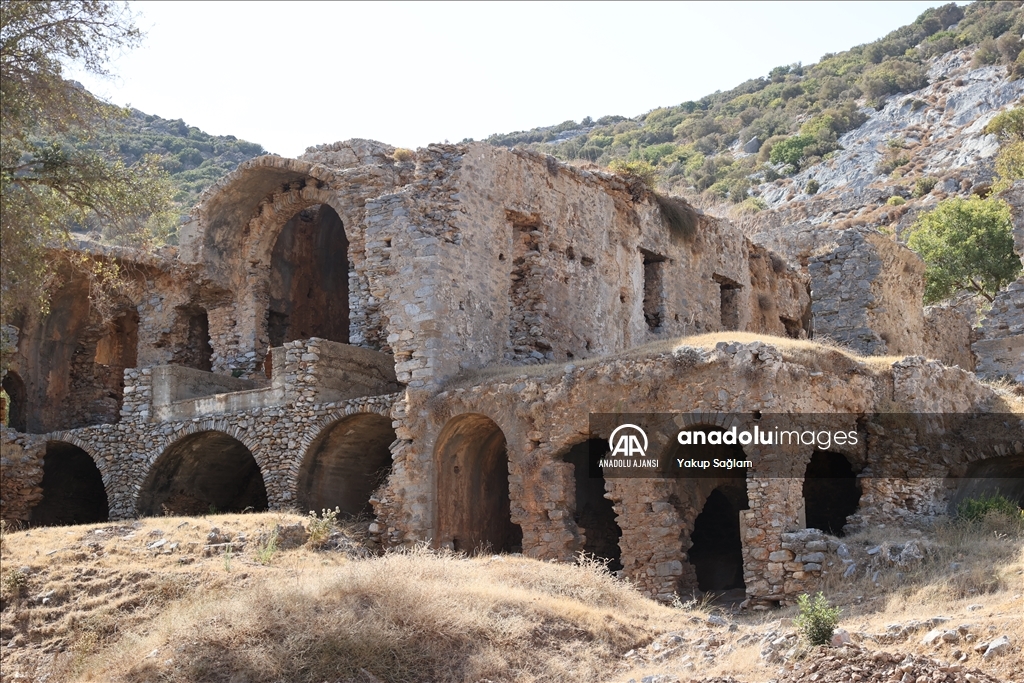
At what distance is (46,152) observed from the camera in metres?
13.7

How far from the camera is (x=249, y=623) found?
1273cm

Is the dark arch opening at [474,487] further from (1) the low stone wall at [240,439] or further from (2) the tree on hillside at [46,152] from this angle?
(2) the tree on hillside at [46,152]

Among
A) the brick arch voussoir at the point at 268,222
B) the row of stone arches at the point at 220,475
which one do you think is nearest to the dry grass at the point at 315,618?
the row of stone arches at the point at 220,475

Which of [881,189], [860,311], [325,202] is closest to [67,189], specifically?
[325,202]

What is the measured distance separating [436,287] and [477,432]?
2.67 m

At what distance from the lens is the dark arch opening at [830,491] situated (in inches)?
729

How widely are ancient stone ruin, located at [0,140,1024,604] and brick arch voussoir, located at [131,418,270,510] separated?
58mm

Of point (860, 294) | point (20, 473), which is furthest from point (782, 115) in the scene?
point (20, 473)

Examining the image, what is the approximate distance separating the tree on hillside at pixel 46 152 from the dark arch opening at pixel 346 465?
24.6 ft

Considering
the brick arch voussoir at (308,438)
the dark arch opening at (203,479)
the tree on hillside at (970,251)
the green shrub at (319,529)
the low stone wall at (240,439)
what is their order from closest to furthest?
the green shrub at (319,529) → the brick arch voussoir at (308,438) → the low stone wall at (240,439) → the dark arch opening at (203,479) → the tree on hillside at (970,251)

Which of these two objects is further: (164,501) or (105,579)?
(164,501)

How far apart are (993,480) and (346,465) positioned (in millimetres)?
11818

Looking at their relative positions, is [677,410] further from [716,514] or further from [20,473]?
[20,473]

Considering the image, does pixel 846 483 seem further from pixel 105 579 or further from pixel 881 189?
pixel 881 189
